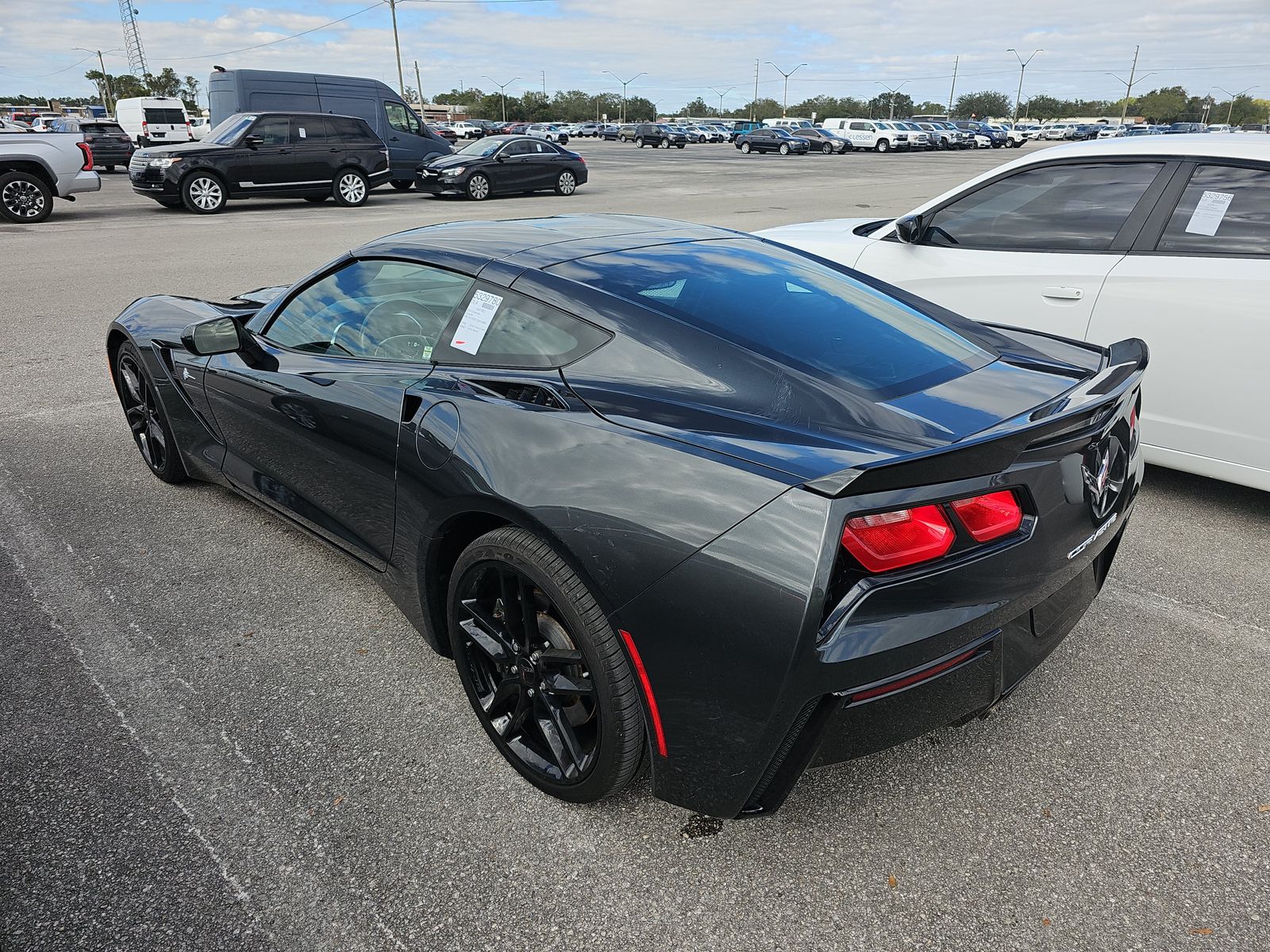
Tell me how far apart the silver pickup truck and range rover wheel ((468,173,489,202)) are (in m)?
6.87

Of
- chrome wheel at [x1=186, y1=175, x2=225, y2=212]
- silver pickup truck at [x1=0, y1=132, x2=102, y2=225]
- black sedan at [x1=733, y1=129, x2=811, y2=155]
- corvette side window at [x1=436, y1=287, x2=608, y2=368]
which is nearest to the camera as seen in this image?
corvette side window at [x1=436, y1=287, x2=608, y2=368]

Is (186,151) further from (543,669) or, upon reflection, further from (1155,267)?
(543,669)

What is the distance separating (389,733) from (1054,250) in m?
3.71

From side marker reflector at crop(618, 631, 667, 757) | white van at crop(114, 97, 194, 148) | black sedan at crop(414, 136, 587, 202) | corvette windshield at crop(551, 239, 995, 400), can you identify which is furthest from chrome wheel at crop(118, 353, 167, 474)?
white van at crop(114, 97, 194, 148)

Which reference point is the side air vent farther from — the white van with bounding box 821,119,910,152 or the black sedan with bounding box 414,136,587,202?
the white van with bounding box 821,119,910,152

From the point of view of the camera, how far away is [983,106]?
136 m

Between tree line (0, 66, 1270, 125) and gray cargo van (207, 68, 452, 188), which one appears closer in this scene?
gray cargo van (207, 68, 452, 188)

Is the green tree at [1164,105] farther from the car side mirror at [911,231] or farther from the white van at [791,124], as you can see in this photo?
the car side mirror at [911,231]

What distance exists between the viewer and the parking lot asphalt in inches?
79.2

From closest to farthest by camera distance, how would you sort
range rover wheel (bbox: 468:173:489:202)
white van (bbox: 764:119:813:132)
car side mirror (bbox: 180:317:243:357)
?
car side mirror (bbox: 180:317:243:357), range rover wheel (bbox: 468:173:489:202), white van (bbox: 764:119:813:132)

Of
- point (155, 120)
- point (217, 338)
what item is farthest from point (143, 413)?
point (155, 120)

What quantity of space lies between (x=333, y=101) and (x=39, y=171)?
285 inches

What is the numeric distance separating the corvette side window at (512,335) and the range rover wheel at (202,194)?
1573 cm

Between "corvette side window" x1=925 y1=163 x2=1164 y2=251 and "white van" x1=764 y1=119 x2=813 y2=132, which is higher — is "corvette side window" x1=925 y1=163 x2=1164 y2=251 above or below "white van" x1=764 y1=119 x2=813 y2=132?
above
